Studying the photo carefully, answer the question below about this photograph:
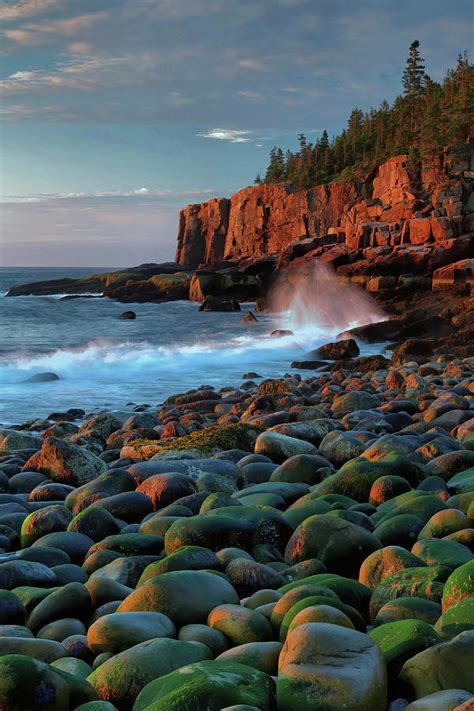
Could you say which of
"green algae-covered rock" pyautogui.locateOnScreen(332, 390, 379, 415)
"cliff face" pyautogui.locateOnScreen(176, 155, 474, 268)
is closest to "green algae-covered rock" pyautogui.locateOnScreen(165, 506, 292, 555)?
"green algae-covered rock" pyautogui.locateOnScreen(332, 390, 379, 415)

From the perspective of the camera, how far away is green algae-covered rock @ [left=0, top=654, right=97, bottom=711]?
1890 mm

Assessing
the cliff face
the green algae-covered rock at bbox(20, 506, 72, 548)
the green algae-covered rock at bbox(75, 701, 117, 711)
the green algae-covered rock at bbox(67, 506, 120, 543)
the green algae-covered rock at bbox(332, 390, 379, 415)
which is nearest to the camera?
the green algae-covered rock at bbox(75, 701, 117, 711)

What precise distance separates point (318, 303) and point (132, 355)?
15.0 meters

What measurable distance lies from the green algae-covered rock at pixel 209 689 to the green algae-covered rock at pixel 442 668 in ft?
1.27

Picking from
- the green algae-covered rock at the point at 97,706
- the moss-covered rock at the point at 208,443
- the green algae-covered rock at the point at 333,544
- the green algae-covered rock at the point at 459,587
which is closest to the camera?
the green algae-covered rock at the point at 97,706

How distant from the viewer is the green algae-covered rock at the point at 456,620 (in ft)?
7.13

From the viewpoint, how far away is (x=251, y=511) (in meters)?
3.72

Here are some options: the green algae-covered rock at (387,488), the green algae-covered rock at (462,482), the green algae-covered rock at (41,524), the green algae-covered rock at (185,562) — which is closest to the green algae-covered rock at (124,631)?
the green algae-covered rock at (185,562)

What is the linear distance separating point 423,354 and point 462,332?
2.23 m

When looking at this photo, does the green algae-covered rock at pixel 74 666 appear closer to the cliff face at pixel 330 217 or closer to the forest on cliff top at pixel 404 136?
the cliff face at pixel 330 217

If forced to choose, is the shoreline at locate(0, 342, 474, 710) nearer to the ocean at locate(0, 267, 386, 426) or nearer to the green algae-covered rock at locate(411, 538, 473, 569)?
the green algae-covered rock at locate(411, 538, 473, 569)

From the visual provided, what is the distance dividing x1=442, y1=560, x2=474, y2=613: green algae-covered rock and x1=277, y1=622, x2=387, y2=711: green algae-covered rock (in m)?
0.53

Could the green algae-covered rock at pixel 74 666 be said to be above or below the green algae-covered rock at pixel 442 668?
below

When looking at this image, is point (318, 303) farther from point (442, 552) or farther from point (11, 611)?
point (11, 611)
